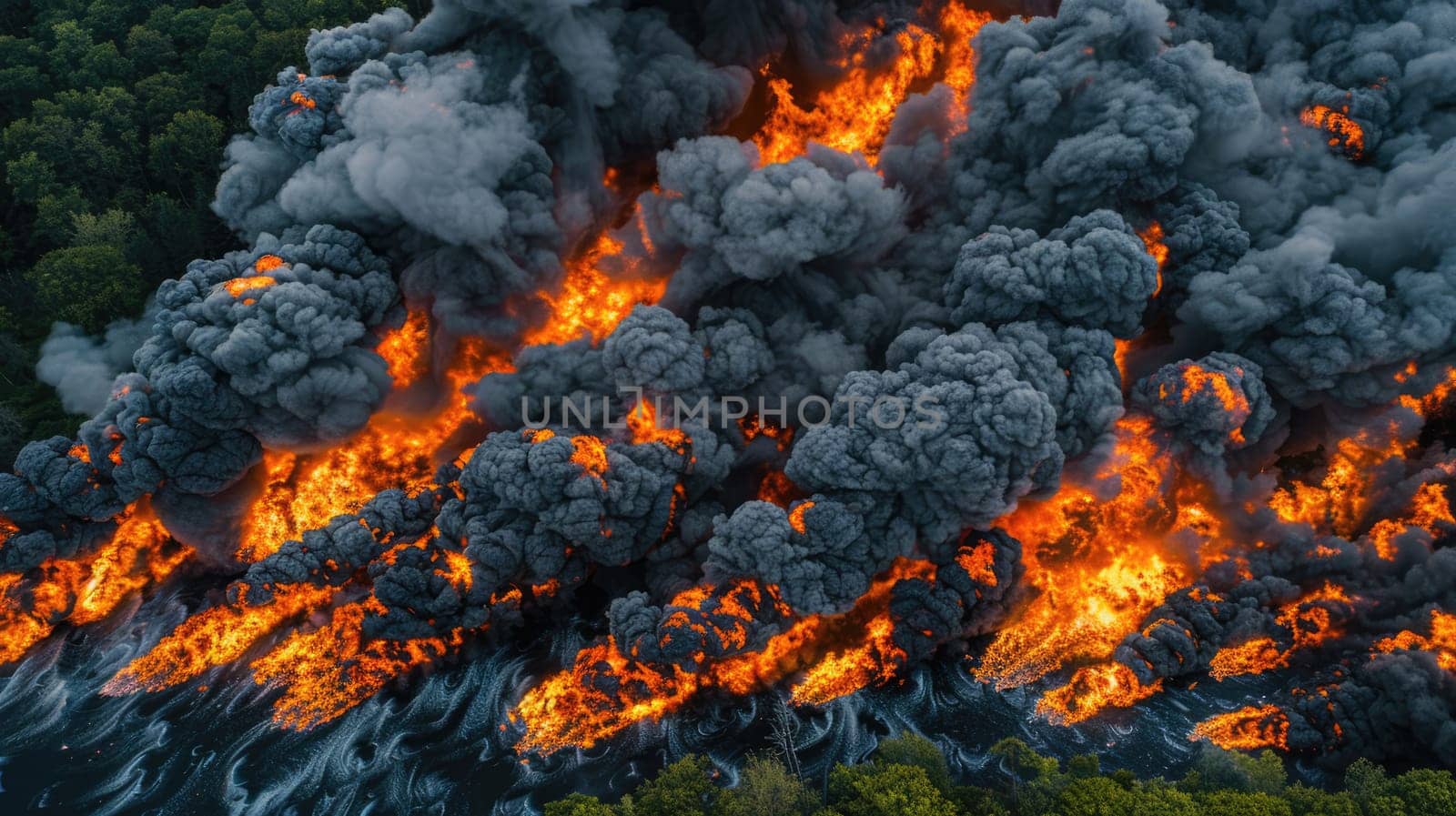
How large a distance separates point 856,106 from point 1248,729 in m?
39.4

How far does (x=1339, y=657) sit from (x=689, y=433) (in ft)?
101

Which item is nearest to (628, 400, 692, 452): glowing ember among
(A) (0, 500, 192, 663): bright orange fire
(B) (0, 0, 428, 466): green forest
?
(A) (0, 500, 192, 663): bright orange fire

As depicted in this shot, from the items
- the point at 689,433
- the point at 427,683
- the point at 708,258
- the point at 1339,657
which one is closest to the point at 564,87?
the point at 708,258

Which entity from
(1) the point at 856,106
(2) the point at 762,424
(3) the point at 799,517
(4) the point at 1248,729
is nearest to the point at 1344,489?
(4) the point at 1248,729

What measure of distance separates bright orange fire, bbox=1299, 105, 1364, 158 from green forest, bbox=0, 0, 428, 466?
6529 cm

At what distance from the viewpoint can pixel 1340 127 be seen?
53000 millimetres

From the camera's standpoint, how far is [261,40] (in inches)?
3029

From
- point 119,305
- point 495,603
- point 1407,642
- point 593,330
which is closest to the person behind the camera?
point 1407,642

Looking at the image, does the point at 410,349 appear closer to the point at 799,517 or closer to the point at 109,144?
the point at 799,517

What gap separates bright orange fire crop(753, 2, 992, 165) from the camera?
194ft

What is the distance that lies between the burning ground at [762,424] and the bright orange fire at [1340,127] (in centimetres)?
19

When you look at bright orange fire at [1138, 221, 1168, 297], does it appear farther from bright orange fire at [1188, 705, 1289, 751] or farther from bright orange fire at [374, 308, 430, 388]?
bright orange fire at [374, 308, 430, 388]

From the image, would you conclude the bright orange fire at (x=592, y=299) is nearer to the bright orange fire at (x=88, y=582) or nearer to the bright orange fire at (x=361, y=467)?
the bright orange fire at (x=361, y=467)

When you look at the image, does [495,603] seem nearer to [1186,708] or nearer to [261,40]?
[1186,708]
